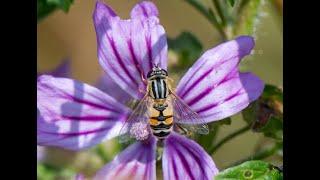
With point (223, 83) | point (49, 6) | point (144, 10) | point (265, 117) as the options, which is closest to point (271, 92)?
point (265, 117)

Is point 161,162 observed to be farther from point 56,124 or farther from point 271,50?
point 271,50

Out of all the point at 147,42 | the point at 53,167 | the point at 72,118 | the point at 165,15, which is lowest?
the point at 53,167

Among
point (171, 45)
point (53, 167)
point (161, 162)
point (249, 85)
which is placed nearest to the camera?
point (249, 85)

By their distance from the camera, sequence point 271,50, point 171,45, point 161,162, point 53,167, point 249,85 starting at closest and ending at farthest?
1. point 249,85
2. point 161,162
3. point 171,45
4. point 53,167
5. point 271,50

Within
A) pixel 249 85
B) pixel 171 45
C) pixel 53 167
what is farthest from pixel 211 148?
pixel 53 167

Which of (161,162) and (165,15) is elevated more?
(165,15)

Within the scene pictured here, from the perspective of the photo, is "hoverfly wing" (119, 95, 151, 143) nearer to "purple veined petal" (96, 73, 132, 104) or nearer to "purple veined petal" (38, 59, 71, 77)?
"purple veined petal" (96, 73, 132, 104)

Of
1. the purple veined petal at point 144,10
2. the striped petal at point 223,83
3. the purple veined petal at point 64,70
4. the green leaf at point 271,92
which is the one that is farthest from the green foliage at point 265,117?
the purple veined petal at point 64,70
